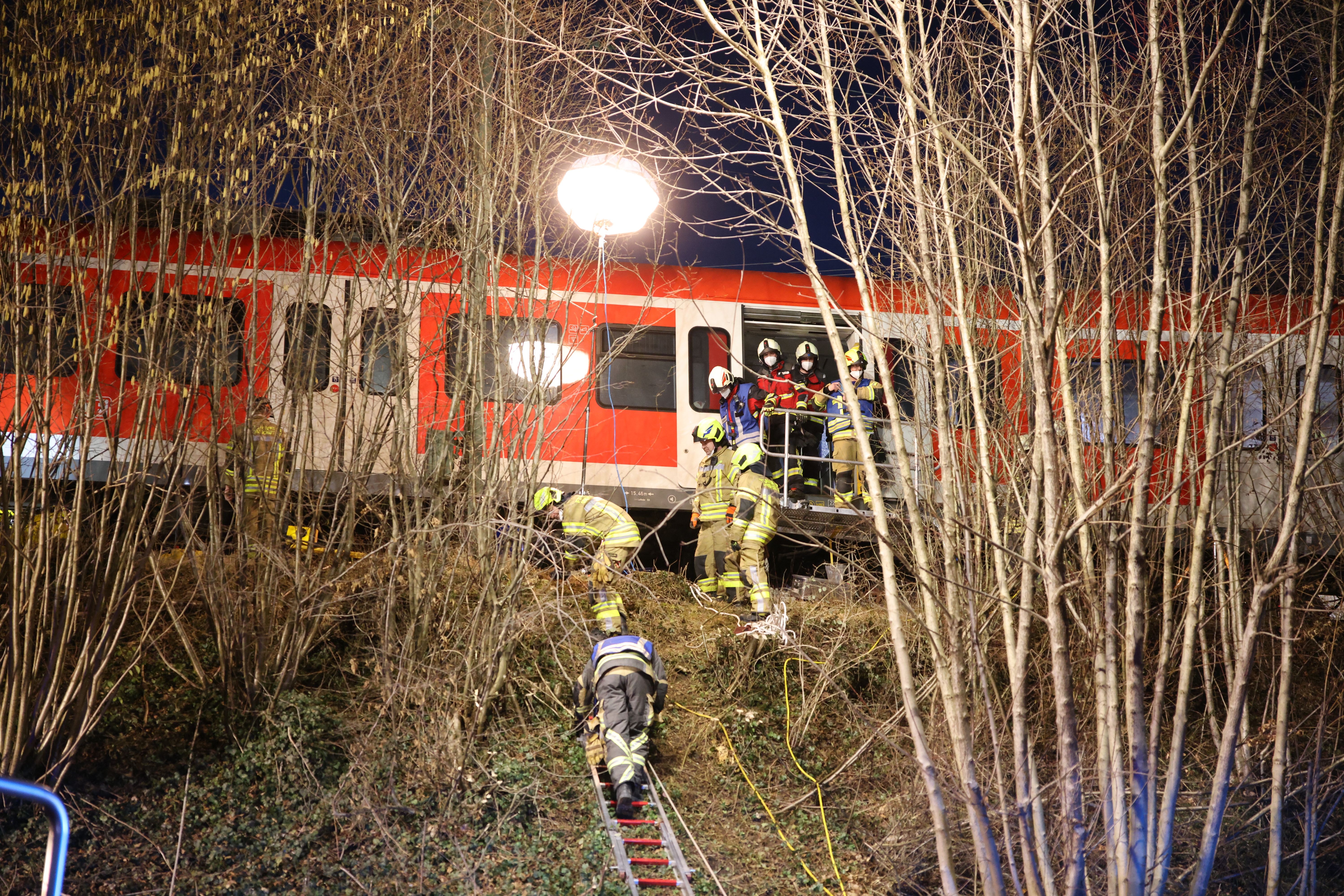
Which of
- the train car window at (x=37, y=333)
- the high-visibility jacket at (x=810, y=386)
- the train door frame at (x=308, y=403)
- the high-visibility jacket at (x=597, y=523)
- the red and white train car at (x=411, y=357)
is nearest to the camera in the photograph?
the train car window at (x=37, y=333)

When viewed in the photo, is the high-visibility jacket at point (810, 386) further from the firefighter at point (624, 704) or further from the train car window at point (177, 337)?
the train car window at point (177, 337)

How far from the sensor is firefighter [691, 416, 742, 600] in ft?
27.9

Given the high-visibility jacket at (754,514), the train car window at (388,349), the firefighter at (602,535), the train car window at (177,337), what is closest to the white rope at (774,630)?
the high-visibility jacket at (754,514)

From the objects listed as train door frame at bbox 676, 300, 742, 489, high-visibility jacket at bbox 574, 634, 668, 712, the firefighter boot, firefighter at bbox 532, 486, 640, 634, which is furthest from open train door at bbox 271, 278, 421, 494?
train door frame at bbox 676, 300, 742, 489

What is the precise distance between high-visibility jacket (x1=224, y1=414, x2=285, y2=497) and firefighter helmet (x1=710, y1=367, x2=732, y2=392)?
4.08m

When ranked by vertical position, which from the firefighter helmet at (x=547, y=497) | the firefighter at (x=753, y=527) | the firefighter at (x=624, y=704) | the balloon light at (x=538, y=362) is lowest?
the firefighter at (x=624, y=704)

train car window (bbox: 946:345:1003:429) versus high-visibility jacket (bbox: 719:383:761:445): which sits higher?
train car window (bbox: 946:345:1003:429)

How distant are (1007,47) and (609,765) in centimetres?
446

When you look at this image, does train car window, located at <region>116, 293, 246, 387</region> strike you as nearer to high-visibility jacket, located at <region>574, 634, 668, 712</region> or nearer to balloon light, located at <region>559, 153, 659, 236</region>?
balloon light, located at <region>559, 153, 659, 236</region>

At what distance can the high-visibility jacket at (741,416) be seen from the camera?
8648 millimetres

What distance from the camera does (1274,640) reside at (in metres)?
6.75

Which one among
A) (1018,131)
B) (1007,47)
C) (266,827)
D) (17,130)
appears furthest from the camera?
(266,827)

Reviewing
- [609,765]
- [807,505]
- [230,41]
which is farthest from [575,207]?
[807,505]

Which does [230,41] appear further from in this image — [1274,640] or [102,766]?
[1274,640]
